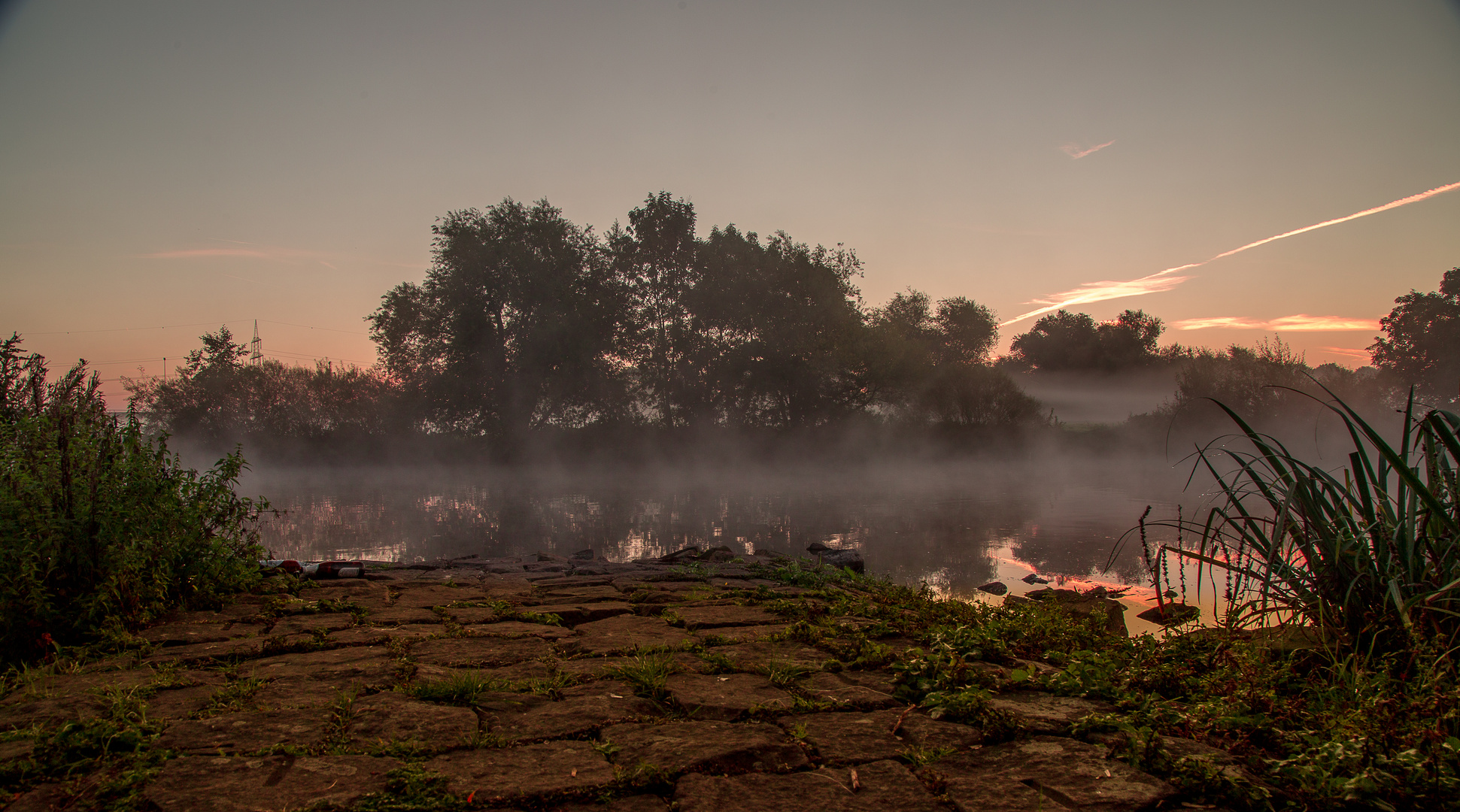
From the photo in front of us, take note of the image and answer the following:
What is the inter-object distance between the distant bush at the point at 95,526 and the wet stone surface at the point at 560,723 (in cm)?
28

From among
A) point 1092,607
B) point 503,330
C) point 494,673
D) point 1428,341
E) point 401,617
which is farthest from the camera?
point 503,330

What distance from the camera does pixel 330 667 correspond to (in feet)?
8.36

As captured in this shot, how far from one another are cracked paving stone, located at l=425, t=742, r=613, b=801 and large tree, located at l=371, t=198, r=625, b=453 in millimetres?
23185

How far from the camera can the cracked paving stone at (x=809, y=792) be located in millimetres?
1510

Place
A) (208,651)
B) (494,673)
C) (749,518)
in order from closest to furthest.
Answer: (494,673)
(208,651)
(749,518)

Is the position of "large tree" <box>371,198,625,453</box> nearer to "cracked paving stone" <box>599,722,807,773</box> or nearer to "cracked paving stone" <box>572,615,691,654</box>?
"cracked paving stone" <box>572,615,691,654</box>

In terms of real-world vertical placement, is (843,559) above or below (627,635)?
below

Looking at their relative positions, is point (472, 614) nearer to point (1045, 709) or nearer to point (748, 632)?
point (748, 632)

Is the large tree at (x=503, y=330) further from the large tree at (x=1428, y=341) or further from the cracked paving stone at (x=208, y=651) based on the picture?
the large tree at (x=1428, y=341)

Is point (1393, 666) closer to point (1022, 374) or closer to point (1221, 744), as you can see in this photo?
point (1221, 744)

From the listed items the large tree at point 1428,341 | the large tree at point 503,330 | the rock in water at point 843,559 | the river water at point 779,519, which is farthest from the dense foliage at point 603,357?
the rock in water at point 843,559

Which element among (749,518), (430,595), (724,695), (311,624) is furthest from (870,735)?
(749,518)

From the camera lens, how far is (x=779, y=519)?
1158 centimetres

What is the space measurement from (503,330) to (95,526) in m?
22.4
